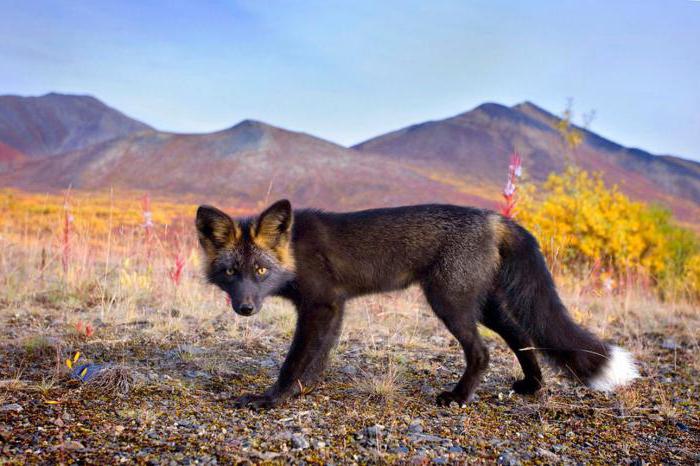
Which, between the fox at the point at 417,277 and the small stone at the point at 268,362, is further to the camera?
the small stone at the point at 268,362

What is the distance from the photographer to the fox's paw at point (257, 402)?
363 cm

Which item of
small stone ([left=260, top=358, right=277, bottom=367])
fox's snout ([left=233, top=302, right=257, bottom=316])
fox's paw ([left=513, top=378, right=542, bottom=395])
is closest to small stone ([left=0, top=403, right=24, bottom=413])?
fox's snout ([left=233, top=302, right=257, bottom=316])

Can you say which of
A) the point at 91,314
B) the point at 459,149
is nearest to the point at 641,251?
the point at 91,314

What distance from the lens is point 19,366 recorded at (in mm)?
4156

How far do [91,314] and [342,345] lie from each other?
10.1 ft

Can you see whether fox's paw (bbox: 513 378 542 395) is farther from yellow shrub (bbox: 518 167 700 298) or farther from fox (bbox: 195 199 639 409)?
yellow shrub (bbox: 518 167 700 298)

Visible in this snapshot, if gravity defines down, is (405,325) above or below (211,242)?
below

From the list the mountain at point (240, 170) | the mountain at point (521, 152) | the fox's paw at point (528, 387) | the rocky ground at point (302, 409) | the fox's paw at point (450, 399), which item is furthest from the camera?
the mountain at point (521, 152)

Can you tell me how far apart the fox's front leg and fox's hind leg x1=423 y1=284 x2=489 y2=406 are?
828mm

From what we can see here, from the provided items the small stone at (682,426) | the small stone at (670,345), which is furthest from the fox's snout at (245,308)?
the small stone at (670,345)

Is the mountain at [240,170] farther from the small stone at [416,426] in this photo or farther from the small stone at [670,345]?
the small stone at [416,426]

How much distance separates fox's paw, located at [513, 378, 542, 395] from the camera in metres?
4.27

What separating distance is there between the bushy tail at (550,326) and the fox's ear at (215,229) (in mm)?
2097

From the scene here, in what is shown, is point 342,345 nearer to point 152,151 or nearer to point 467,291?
point 467,291
